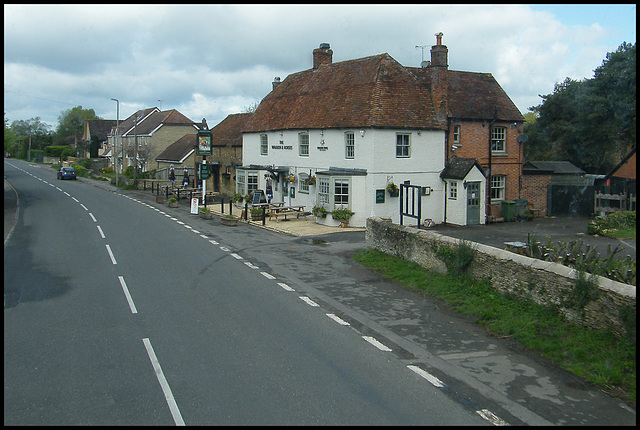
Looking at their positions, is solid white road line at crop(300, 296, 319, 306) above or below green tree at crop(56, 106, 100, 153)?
below

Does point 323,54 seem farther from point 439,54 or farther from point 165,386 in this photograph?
point 165,386

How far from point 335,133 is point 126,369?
21.0 metres

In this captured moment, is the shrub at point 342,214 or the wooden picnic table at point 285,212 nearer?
the shrub at point 342,214

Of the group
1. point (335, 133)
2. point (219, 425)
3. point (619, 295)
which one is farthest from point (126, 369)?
point (335, 133)

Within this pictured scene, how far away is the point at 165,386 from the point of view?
7.23 metres

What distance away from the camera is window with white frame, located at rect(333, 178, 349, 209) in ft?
86.2

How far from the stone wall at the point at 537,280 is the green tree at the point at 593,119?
29551 millimetres

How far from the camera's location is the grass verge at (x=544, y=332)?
7.64m

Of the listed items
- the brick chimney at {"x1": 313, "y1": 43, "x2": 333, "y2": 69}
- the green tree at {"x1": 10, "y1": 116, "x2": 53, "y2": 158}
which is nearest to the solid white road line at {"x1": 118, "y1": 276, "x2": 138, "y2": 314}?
the brick chimney at {"x1": 313, "y1": 43, "x2": 333, "y2": 69}

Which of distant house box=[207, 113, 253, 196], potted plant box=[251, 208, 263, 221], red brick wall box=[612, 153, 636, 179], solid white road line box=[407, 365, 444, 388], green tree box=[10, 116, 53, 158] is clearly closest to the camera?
solid white road line box=[407, 365, 444, 388]

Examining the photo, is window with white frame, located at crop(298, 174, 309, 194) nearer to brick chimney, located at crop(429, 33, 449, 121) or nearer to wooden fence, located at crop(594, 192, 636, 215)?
brick chimney, located at crop(429, 33, 449, 121)

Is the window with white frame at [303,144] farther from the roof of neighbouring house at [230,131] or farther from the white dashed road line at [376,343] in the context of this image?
the white dashed road line at [376,343]

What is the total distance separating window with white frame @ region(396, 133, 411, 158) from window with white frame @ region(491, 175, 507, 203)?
5.57 meters

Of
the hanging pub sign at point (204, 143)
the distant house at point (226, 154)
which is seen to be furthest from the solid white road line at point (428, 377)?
the distant house at point (226, 154)
